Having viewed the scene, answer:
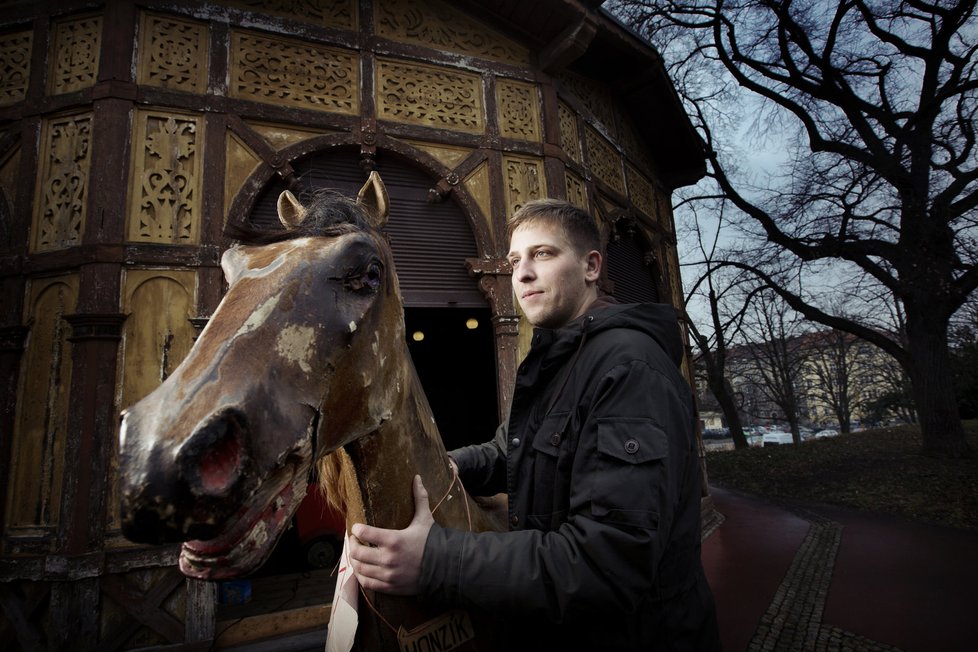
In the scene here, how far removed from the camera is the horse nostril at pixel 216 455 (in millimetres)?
804

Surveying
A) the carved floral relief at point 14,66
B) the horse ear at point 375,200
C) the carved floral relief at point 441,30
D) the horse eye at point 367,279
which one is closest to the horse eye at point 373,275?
the horse eye at point 367,279

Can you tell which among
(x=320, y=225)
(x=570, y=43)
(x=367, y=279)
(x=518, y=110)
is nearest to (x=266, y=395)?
(x=367, y=279)

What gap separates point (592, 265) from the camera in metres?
1.77

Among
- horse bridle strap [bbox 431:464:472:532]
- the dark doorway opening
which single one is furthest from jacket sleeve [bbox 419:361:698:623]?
the dark doorway opening

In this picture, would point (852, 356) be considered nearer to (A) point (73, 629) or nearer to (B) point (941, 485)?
(B) point (941, 485)

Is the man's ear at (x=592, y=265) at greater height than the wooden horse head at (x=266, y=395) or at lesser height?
greater

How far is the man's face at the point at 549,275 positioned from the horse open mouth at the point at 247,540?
979 mm

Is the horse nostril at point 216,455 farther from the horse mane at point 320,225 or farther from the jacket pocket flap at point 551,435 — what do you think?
the jacket pocket flap at point 551,435

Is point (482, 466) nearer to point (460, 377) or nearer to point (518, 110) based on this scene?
point (518, 110)

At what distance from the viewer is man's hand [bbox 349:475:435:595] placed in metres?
1.20

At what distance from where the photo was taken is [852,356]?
27.5 m

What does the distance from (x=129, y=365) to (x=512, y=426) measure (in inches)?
166

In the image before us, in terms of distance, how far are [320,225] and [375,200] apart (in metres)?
0.47

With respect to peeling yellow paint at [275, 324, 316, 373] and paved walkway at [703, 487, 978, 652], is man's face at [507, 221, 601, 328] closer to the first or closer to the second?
peeling yellow paint at [275, 324, 316, 373]
